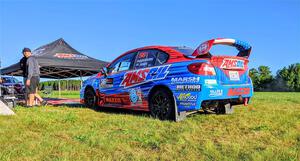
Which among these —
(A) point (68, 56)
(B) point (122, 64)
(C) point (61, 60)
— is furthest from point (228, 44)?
(A) point (68, 56)

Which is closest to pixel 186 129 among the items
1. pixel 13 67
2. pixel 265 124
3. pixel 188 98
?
pixel 188 98

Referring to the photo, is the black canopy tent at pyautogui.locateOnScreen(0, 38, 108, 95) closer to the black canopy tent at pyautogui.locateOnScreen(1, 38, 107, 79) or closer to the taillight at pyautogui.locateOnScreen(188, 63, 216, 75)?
the black canopy tent at pyautogui.locateOnScreen(1, 38, 107, 79)

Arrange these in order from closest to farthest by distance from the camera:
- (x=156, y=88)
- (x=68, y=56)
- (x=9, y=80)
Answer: (x=156, y=88), (x=68, y=56), (x=9, y=80)

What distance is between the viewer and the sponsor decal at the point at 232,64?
5.91 m

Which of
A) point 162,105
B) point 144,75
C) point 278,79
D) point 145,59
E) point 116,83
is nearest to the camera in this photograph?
point 162,105

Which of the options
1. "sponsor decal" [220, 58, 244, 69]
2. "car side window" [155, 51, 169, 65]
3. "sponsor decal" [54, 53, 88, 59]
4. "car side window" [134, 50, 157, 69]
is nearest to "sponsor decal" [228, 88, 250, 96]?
"sponsor decal" [220, 58, 244, 69]

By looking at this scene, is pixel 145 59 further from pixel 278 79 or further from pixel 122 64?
pixel 278 79

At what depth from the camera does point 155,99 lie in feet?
21.0

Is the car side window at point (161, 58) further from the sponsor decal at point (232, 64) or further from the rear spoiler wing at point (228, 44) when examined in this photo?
Answer: the sponsor decal at point (232, 64)

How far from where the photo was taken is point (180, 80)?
19.1 ft

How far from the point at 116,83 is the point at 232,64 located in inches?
114

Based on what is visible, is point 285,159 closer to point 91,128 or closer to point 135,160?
point 135,160

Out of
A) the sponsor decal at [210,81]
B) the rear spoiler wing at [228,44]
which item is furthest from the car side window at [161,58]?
the sponsor decal at [210,81]

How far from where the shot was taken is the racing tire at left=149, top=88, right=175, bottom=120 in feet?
19.7
